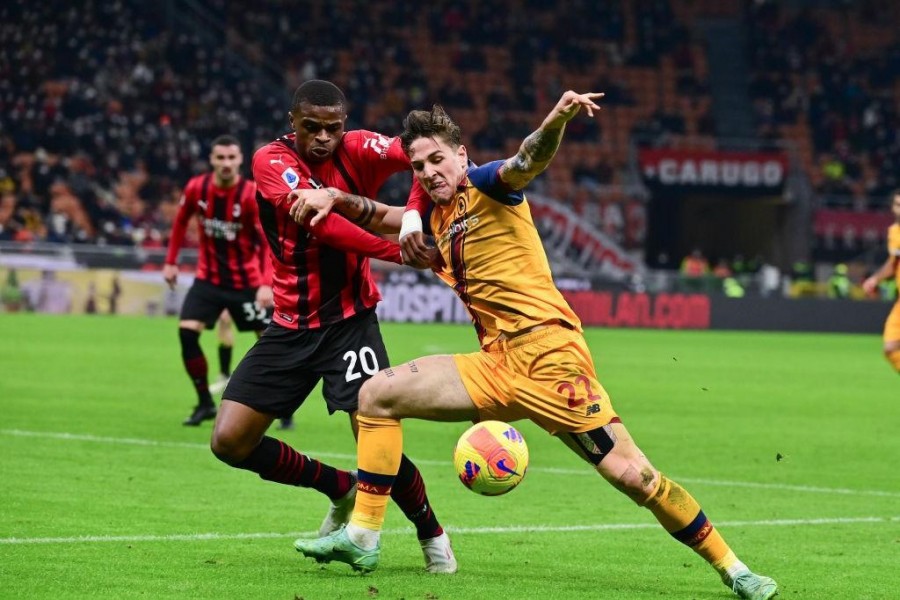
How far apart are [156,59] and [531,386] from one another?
107 ft

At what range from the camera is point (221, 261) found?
41.9ft

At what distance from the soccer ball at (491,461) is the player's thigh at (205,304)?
6.81 metres

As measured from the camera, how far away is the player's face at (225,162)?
1262 cm

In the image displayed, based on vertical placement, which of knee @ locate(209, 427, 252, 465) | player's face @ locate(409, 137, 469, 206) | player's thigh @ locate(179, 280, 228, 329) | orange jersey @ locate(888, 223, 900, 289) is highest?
player's face @ locate(409, 137, 469, 206)

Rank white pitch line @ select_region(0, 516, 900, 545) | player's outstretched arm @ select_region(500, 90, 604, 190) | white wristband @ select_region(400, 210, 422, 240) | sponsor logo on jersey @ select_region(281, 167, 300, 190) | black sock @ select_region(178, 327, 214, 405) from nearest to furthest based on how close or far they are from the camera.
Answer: player's outstretched arm @ select_region(500, 90, 604, 190) < white wristband @ select_region(400, 210, 422, 240) < sponsor logo on jersey @ select_region(281, 167, 300, 190) < white pitch line @ select_region(0, 516, 900, 545) < black sock @ select_region(178, 327, 214, 405)

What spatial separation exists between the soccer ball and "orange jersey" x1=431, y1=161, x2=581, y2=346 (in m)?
0.44

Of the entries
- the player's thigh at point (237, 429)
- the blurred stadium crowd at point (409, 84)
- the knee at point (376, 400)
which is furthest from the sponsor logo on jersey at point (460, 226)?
the blurred stadium crowd at point (409, 84)

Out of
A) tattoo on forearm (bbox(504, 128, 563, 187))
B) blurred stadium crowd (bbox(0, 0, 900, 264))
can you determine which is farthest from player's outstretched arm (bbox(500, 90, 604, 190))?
blurred stadium crowd (bbox(0, 0, 900, 264))

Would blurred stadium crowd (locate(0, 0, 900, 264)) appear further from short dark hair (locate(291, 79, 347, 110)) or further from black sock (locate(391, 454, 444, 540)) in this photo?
black sock (locate(391, 454, 444, 540))

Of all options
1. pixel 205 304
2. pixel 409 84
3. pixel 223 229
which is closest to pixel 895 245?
pixel 223 229

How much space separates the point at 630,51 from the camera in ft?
151

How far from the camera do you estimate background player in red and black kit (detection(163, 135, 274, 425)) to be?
41.5ft

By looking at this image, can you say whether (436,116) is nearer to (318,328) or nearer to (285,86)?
(318,328)

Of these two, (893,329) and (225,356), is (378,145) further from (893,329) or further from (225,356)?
(893,329)
